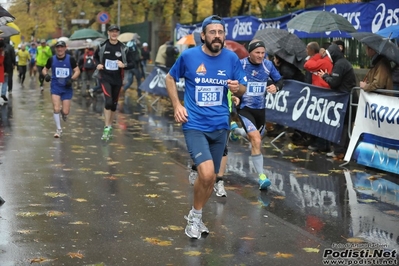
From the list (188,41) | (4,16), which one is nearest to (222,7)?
(188,41)

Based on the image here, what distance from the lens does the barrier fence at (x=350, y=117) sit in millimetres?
11398

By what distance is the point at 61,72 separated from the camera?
49.2ft

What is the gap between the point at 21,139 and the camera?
47.7 ft

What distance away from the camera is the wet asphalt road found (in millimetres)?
6789

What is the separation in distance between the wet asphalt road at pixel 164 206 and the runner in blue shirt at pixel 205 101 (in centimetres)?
49

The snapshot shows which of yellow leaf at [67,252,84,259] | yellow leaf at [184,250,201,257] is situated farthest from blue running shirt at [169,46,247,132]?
yellow leaf at [67,252,84,259]

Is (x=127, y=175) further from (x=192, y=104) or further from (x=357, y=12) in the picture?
(x=357, y=12)

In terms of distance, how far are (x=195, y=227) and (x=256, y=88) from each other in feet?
11.6

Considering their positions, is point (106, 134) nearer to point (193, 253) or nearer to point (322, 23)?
point (322, 23)

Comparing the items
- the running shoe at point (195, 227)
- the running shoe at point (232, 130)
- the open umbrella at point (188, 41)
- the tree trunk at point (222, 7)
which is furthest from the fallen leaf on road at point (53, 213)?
the tree trunk at point (222, 7)

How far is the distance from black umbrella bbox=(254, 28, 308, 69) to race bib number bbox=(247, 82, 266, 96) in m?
4.52

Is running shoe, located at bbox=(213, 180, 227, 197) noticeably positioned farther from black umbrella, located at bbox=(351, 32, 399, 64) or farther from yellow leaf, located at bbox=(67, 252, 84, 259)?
black umbrella, located at bbox=(351, 32, 399, 64)

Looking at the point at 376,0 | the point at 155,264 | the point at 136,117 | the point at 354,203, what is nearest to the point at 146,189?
the point at 354,203

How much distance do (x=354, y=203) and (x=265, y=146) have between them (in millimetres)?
5493
